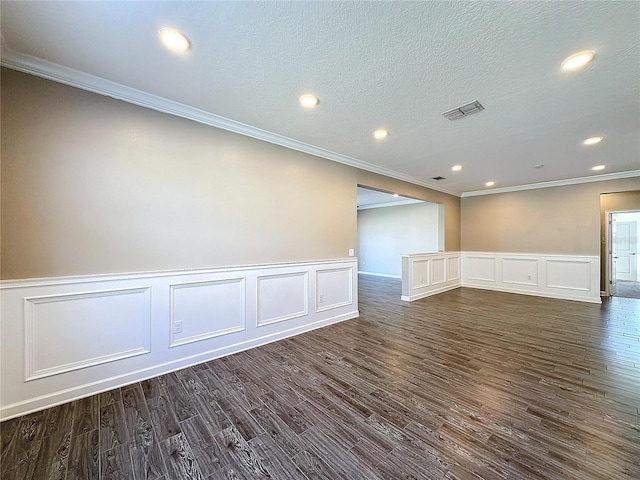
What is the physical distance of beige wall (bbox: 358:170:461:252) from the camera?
181 inches

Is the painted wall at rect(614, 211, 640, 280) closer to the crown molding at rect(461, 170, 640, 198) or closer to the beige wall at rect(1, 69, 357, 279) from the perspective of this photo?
the crown molding at rect(461, 170, 640, 198)

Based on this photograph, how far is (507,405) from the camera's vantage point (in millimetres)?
1962

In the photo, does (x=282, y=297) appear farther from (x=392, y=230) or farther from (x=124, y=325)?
(x=392, y=230)

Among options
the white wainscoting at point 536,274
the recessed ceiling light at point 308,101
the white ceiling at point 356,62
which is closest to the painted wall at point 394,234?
the white wainscoting at point 536,274

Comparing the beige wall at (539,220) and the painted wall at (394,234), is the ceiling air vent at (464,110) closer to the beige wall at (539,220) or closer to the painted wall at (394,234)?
the beige wall at (539,220)

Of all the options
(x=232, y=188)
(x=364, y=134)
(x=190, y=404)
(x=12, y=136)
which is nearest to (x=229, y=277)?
(x=232, y=188)

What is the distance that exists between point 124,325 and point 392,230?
8339 mm

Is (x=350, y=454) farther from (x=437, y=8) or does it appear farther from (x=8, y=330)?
(x=437, y=8)

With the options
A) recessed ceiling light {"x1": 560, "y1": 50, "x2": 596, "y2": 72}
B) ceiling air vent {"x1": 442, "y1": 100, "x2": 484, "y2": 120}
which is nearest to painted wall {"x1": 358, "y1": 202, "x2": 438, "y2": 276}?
ceiling air vent {"x1": 442, "y1": 100, "x2": 484, "y2": 120}

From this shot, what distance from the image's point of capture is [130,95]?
2.27 meters

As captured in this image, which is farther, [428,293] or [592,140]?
[428,293]

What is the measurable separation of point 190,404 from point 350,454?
1281 millimetres

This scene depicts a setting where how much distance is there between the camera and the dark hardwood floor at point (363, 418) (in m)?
1.43

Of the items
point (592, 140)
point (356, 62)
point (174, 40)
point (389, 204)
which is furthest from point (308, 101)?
point (389, 204)
